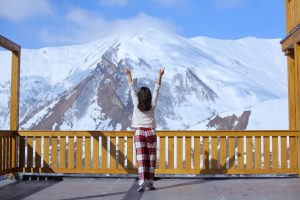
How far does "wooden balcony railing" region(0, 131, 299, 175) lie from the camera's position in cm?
944

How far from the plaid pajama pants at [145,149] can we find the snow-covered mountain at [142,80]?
1527 inches

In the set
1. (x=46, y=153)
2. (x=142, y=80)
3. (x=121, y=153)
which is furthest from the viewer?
(x=142, y=80)

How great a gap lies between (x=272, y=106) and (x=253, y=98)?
16.2 m

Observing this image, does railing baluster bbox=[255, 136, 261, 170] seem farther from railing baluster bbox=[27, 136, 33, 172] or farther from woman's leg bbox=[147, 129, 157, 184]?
railing baluster bbox=[27, 136, 33, 172]

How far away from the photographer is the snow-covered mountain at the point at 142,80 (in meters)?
48.8

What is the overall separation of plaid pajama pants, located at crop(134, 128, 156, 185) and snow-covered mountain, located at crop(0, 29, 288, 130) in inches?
1527

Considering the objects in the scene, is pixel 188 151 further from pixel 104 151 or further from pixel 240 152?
pixel 104 151

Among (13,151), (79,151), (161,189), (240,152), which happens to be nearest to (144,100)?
(161,189)

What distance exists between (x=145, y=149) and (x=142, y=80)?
1604 inches

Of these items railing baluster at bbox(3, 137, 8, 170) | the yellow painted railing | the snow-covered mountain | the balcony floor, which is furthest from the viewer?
the snow-covered mountain

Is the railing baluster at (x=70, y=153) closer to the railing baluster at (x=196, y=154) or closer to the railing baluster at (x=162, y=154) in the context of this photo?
the railing baluster at (x=162, y=154)

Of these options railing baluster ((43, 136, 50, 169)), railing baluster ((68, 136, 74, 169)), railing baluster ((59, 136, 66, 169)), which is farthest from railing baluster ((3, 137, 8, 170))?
railing baluster ((68, 136, 74, 169))

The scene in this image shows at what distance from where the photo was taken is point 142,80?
4803cm

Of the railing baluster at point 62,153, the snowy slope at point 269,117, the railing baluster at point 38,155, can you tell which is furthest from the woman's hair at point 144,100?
the snowy slope at point 269,117
